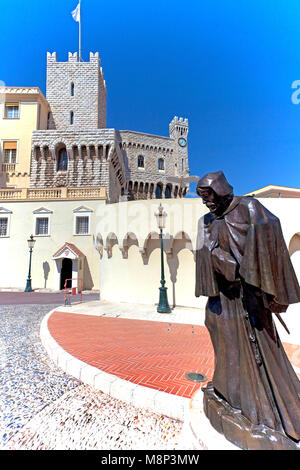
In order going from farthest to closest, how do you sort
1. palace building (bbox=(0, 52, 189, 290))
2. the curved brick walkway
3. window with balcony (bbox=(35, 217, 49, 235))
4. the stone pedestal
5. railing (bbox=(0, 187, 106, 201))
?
1. railing (bbox=(0, 187, 106, 201))
2. window with balcony (bbox=(35, 217, 49, 235))
3. palace building (bbox=(0, 52, 189, 290))
4. the curved brick walkway
5. the stone pedestal

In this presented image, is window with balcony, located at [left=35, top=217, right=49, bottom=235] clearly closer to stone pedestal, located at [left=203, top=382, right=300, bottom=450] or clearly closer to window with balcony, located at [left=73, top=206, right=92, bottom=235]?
window with balcony, located at [left=73, top=206, right=92, bottom=235]

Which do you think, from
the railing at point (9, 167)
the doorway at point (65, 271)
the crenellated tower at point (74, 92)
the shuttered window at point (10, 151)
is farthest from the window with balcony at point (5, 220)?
the crenellated tower at point (74, 92)

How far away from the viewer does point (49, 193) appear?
20.5 metres

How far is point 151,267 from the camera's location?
1059cm

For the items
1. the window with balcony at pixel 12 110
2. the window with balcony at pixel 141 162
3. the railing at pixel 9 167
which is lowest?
the railing at pixel 9 167

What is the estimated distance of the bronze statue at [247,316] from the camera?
1767mm

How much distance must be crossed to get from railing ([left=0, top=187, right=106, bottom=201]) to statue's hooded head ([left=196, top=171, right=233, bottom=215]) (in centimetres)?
1897

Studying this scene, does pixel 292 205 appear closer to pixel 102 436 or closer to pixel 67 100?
pixel 102 436

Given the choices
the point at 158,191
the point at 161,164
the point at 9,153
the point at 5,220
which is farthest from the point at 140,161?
the point at 5,220

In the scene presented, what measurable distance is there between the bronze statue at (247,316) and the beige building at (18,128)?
27593 mm

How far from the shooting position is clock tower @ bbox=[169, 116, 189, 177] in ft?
129

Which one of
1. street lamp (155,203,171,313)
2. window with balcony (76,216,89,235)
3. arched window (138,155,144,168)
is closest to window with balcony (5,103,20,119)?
window with balcony (76,216,89,235)

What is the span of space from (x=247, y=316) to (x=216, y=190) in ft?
3.98

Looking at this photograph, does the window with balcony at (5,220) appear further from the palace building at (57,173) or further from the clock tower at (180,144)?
the clock tower at (180,144)
